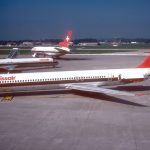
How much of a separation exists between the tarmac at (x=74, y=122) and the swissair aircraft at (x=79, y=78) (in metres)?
1.30

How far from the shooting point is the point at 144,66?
33938 mm

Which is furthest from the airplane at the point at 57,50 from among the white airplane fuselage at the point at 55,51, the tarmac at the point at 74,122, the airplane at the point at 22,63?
the tarmac at the point at 74,122

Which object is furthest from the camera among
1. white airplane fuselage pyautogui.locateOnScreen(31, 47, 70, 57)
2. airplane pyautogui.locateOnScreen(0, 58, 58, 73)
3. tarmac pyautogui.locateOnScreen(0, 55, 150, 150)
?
white airplane fuselage pyautogui.locateOnScreen(31, 47, 70, 57)

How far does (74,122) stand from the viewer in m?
22.5

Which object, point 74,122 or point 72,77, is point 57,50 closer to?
point 72,77

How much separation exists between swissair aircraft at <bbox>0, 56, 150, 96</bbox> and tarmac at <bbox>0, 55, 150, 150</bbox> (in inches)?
51.0

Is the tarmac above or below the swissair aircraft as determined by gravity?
below

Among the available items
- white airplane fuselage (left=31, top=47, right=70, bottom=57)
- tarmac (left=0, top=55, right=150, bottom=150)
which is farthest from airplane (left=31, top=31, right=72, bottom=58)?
tarmac (left=0, top=55, right=150, bottom=150)

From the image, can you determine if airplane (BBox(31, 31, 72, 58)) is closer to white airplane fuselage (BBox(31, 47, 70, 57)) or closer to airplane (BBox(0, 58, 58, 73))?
white airplane fuselage (BBox(31, 47, 70, 57))

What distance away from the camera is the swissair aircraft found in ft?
100

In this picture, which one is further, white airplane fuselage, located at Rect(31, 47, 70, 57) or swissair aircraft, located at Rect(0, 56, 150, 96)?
white airplane fuselage, located at Rect(31, 47, 70, 57)

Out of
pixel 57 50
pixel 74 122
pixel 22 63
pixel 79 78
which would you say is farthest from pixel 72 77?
pixel 57 50

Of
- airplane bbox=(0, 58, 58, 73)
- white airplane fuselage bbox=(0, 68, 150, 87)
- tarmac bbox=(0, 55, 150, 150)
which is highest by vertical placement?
white airplane fuselage bbox=(0, 68, 150, 87)

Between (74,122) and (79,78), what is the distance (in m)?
9.63
